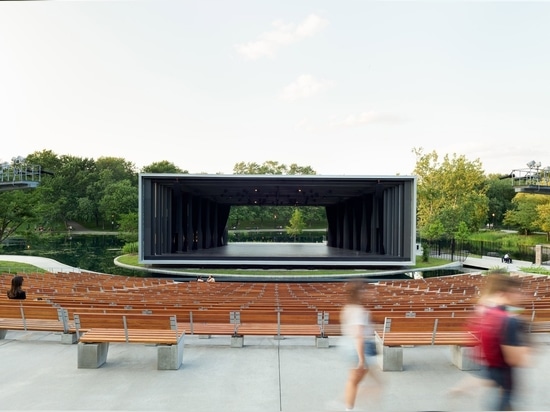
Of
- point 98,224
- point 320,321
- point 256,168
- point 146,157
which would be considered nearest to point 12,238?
point 98,224

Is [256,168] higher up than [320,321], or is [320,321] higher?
[256,168]

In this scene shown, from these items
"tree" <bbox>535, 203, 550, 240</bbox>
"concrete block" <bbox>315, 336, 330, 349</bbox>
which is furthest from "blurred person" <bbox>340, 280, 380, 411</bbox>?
"tree" <bbox>535, 203, 550, 240</bbox>

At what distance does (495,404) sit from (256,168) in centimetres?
9274

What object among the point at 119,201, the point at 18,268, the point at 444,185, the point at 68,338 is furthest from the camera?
the point at 119,201

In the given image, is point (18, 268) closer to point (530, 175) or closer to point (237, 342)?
point (237, 342)

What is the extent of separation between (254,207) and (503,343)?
76397 mm

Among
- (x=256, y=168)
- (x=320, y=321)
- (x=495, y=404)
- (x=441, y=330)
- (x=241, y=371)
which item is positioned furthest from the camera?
(x=256, y=168)

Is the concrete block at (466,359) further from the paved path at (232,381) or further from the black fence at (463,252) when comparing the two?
the black fence at (463,252)

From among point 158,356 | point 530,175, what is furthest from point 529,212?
point 158,356

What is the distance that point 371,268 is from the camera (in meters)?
28.8

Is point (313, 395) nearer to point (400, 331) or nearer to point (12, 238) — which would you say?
point (400, 331)

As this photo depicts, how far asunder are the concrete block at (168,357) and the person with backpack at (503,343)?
4046 mm

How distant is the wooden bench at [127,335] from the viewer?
5523mm

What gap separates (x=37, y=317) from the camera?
6977 mm
